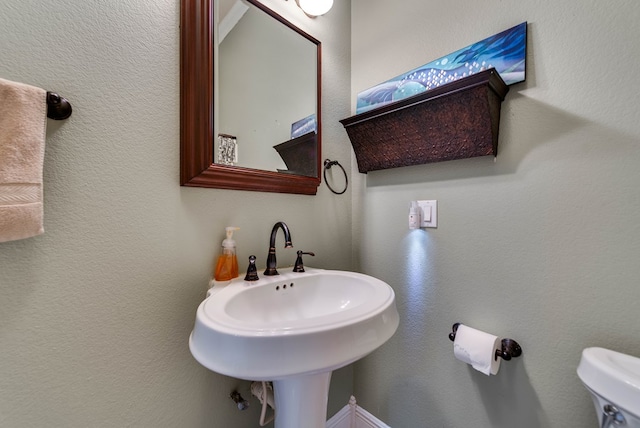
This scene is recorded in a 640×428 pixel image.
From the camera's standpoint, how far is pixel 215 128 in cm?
86

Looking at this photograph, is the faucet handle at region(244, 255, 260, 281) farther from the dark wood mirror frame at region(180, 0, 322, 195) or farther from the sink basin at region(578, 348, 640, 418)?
the sink basin at region(578, 348, 640, 418)

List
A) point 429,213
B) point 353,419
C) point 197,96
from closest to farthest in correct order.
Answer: point 197,96
point 429,213
point 353,419

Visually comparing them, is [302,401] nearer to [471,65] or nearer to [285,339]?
[285,339]

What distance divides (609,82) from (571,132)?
15 cm

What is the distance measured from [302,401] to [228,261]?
0.49 metres

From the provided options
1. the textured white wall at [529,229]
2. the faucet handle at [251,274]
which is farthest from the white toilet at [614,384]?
the faucet handle at [251,274]

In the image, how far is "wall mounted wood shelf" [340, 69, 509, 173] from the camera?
820mm

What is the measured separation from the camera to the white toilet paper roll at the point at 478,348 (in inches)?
32.3

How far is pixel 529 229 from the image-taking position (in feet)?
2.70

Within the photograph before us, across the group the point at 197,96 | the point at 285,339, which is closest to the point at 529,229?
the point at 285,339

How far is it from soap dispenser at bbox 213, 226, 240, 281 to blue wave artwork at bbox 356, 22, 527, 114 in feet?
3.09

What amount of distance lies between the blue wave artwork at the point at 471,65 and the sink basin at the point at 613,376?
84 cm

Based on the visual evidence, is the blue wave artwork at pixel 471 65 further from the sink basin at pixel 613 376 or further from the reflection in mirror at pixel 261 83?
the sink basin at pixel 613 376

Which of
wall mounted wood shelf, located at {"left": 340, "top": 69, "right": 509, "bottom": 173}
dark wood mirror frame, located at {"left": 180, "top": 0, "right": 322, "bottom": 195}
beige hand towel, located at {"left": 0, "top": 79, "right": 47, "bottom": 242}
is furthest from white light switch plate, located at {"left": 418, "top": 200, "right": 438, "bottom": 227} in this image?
beige hand towel, located at {"left": 0, "top": 79, "right": 47, "bottom": 242}
